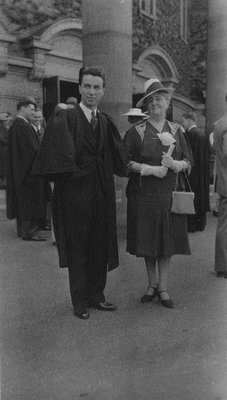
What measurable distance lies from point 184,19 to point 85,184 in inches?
605

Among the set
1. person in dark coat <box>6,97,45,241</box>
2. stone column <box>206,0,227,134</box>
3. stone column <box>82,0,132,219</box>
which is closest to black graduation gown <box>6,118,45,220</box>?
person in dark coat <box>6,97,45,241</box>

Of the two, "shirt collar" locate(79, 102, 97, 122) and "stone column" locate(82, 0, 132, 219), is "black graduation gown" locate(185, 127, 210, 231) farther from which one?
"shirt collar" locate(79, 102, 97, 122)

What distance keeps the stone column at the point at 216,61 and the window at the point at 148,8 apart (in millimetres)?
3937

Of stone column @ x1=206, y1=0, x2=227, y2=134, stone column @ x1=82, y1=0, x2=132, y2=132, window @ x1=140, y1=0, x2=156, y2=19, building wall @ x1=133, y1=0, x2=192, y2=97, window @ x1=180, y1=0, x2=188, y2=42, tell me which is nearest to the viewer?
stone column @ x1=82, y1=0, x2=132, y2=132

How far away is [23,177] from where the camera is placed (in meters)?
6.44

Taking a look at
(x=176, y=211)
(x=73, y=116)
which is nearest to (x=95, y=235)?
(x=176, y=211)

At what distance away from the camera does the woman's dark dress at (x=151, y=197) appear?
3.68 meters

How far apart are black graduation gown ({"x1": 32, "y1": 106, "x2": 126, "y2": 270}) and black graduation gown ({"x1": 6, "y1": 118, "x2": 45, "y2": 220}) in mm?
2977

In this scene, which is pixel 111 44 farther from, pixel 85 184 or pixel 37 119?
pixel 85 184

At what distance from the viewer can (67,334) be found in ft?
10.4

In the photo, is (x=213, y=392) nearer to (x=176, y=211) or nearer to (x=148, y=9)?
(x=176, y=211)

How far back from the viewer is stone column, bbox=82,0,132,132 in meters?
6.36

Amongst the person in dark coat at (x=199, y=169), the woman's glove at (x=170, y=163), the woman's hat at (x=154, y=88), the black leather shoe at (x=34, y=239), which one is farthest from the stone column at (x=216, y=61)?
the woman's glove at (x=170, y=163)

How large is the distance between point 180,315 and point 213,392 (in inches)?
44.2
